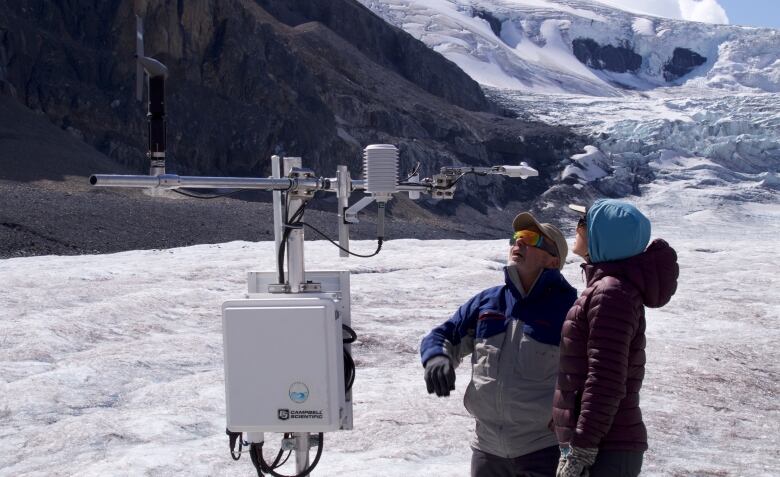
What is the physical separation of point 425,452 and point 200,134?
34.3 metres

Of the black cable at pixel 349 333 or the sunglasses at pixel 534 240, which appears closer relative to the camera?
the black cable at pixel 349 333

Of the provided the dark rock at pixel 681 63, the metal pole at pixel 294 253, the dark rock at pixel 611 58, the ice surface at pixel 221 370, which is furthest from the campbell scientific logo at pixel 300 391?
the dark rock at pixel 611 58

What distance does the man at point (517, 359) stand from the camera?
326 centimetres

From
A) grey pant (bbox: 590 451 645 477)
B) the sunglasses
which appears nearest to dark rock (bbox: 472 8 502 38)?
the sunglasses

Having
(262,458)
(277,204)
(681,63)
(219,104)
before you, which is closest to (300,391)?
(262,458)

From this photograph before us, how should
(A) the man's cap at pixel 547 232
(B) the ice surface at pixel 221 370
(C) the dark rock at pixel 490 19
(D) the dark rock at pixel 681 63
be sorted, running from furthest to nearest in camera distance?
(C) the dark rock at pixel 490 19
(D) the dark rock at pixel 681 63
(B) the ice surface at pixel 221 370
(A) the man's cap at pixel 547 232

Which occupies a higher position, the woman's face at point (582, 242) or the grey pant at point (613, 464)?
the woman's face at point (582, 242)

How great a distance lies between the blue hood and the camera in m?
2.95

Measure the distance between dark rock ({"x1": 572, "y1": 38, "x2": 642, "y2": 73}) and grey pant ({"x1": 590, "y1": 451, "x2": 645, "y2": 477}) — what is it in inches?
4409

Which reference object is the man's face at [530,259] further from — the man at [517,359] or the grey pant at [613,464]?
the grey pant at [613,464]

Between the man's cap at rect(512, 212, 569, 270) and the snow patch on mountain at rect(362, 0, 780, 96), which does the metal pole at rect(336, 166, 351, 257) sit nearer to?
the man's cap at rect(512, 212, 569, 270)

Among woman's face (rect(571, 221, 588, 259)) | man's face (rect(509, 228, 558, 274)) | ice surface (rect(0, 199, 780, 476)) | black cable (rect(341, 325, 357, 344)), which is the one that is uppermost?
woman's face (rect(571, 221, 588, 259))

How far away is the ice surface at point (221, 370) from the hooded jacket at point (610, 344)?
1.95m

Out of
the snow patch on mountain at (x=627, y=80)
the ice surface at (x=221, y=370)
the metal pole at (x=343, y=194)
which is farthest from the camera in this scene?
the snow patch on mountain at (x=627, y=80)
